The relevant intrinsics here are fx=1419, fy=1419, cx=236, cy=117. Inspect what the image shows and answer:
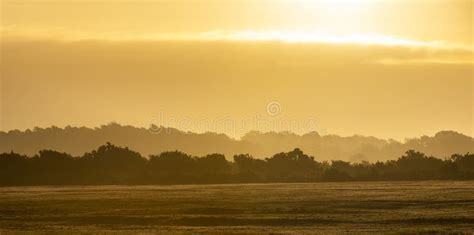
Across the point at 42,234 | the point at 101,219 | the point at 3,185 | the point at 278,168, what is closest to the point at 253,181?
the point at 278,168

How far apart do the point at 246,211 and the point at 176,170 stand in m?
57.4

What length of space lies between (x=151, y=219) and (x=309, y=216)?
7940mm

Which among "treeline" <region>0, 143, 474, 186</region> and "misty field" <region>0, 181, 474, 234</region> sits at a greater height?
"treeline" <region>0, 143, 474, 186</region>

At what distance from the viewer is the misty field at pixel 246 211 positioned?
6538cm

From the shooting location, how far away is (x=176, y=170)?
134m

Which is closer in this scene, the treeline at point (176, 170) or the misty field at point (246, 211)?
the misty field at point (246, 211)

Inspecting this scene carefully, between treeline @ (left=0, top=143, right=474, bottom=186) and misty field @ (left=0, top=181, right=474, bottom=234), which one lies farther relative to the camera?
treeline @ (left=0, top=143, right=474, bottom=186)

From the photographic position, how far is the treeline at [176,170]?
130250 mm

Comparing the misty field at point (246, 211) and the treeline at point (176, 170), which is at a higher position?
the treeline at point (176, 170)

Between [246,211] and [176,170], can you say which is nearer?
[246,211]

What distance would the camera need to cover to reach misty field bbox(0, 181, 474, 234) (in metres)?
65.4

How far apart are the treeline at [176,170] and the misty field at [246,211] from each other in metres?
27.7

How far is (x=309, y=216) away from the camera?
71438 mm

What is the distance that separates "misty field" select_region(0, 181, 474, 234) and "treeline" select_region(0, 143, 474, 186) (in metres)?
27.7
